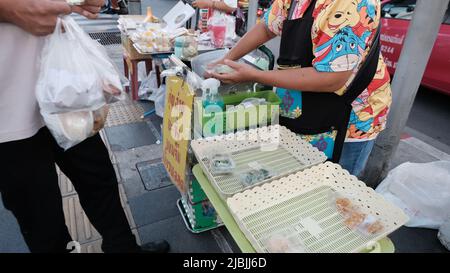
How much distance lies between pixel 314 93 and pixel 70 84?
3.43 ft

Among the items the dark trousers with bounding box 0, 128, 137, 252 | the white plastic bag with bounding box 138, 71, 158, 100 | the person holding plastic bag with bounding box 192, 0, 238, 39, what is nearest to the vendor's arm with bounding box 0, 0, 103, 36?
the dark trousers with bounding box 0, 128, 137, 252

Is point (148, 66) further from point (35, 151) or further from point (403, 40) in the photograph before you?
point (403, 40)

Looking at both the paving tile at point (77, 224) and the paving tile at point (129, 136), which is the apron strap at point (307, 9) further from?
the paving tile at point (129, 136)

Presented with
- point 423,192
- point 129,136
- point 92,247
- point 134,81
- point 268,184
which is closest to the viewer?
point 268,184

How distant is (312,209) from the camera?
1.21 m

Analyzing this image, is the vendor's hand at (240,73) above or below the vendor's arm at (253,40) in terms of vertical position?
below

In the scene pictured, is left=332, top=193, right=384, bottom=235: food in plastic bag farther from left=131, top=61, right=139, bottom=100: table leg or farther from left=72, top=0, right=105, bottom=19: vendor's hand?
left=131, top=61, right=139, bottom=100: table leg

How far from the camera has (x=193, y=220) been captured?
7.16 ft

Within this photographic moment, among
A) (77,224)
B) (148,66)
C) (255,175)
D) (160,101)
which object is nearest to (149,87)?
(148,66)

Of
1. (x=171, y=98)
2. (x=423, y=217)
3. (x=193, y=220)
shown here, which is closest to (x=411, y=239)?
(x=423, y=217)

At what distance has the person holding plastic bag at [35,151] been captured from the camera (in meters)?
1.07

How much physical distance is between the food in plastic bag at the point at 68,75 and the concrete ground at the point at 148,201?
136cm

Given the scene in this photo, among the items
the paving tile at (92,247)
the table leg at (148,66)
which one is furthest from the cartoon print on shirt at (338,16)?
the table leg at (148,66)

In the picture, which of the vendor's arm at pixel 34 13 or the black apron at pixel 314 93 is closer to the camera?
the vendor's arm at pixel 34 13
